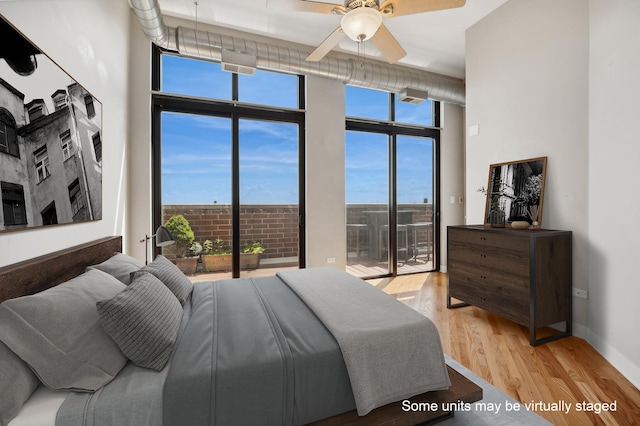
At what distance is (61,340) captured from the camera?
42.6 inches

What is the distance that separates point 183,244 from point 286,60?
2.52m

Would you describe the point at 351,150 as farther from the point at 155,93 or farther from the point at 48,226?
the point at 48,226

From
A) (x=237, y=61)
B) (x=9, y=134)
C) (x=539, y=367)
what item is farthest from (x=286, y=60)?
(x=539, y=367)

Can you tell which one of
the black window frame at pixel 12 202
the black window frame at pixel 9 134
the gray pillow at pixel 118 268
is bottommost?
the gray pillow at pixel 118 268

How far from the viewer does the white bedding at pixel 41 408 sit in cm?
94

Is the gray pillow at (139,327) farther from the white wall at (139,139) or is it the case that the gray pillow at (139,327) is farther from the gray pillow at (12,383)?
the white wall at (139,139)

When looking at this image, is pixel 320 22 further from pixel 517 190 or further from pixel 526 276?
pixel 526 276

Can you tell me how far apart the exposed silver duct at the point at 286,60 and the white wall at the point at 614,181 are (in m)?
1.87

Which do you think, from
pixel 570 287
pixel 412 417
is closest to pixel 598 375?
pixel 570 287

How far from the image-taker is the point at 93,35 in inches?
85.0

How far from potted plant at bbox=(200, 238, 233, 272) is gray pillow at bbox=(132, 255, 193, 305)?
1.60 metres

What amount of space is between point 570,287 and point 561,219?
0.61 meters

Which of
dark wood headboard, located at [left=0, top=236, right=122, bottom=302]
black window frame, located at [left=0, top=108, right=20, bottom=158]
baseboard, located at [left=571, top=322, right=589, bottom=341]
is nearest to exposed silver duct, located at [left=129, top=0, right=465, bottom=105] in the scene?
black window frame, located at [left=0, top=108, right=20, bottom=158]

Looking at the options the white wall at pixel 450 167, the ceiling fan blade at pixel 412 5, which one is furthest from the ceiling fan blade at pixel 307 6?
the white wall at pixel 450 167
